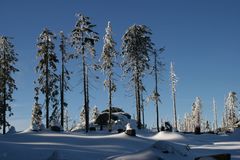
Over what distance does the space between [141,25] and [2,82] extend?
1896 cm

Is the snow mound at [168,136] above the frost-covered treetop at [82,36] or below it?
below

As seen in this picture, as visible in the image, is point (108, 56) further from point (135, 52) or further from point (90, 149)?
point (90, 149)

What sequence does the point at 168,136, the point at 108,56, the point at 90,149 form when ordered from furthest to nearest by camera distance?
the point at 108,56 → the point at 168,136 → the point at 90,149

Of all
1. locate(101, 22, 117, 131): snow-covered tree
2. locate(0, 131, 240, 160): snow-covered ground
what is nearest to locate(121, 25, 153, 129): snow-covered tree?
locate(101, 22, 117, 131): snow-covered tree

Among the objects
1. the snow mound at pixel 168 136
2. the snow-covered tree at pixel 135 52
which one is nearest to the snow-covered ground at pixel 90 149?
the snow mound at pixel 168 136

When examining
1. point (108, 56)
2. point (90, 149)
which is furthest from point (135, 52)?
point (90, 149)

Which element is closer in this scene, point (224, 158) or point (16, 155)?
point (224, 158)

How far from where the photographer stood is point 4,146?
2345 centimetres

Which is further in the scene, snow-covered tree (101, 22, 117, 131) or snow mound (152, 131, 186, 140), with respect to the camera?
snow-covered tree (101, 22, 117, 131)

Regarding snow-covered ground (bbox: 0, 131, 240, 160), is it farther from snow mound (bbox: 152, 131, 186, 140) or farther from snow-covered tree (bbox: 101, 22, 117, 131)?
snow-covered tree (bbox: 101, 22, 117, 131)

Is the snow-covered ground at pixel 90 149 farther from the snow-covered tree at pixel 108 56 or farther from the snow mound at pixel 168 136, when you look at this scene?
the snow-covered tree at pixel 108 56

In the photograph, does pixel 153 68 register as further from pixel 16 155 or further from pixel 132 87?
pixel 16 155

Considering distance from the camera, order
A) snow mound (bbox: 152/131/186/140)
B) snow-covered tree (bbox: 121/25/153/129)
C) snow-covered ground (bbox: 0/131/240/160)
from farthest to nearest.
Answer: snow-covered tree (bbox: 121/25/153/129)
snow mound (bbox: 152/131/186/140)
snow-covered ground (bbox: 0/131/240/160)

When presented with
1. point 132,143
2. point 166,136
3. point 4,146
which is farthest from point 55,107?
point 4,146
